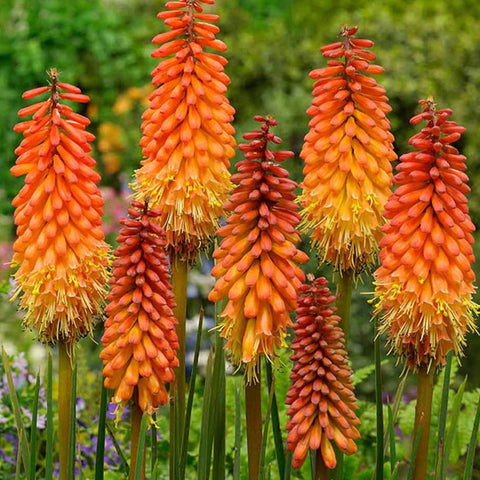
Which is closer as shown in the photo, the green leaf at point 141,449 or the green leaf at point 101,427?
the green leaf at point 141,449

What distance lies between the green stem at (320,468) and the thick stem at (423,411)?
0.31 metres

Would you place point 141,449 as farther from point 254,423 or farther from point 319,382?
point 319,382

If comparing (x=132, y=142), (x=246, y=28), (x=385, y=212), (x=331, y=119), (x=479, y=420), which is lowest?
(x=479, y=420)

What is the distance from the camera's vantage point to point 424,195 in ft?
10.2

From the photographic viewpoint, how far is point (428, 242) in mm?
3109

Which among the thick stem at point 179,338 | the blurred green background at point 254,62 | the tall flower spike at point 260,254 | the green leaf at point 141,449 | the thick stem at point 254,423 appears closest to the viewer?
the green leaf at point 141,449

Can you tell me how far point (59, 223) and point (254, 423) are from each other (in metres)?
0.89

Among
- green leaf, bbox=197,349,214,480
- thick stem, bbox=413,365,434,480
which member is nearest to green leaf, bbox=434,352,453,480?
Answer: thick stem, bbox=413,365,434,480

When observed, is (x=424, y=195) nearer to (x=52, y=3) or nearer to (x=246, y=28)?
(x=246, y=28)

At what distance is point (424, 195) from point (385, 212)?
0.14 m

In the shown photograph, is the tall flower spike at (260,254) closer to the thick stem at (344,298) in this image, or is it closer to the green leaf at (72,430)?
the thick stem at (344,298)

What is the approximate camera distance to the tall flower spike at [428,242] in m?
3.09

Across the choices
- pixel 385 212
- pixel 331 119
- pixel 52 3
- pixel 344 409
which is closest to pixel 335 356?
pixel 344 409

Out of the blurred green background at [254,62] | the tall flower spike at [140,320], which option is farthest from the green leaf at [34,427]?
the blurred green background at [254,62]
